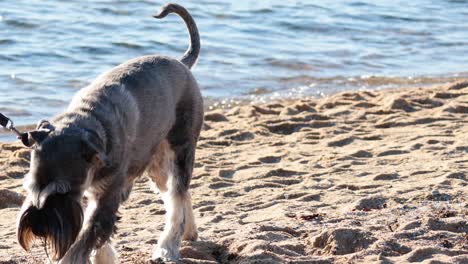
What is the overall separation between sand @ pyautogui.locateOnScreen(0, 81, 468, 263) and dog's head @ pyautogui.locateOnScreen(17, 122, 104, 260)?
3.35 ft

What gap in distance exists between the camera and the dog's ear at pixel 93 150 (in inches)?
185

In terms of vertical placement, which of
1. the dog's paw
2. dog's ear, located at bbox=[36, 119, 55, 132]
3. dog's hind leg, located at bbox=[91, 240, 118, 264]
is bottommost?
the dog's paw

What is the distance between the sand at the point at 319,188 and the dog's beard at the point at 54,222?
3.35 feet

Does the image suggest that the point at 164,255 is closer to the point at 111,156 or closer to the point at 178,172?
the point at 178,172

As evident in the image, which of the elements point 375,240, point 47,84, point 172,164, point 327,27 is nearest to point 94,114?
point 172,164

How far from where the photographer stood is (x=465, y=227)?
20.8 ft

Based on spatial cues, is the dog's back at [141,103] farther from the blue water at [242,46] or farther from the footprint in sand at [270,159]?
the blue water at [242,46]

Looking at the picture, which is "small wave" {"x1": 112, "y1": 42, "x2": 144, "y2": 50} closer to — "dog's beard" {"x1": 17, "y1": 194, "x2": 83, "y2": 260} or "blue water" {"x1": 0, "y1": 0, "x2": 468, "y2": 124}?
"blue water" {"x1": 0, "y1": 0, "x2": 468, "y2": 124}

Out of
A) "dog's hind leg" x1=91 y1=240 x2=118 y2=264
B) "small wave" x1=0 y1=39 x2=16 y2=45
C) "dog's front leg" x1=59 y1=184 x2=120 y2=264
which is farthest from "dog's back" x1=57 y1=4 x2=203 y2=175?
"small wave" x1=0 y1=39 x2=16 y2=45

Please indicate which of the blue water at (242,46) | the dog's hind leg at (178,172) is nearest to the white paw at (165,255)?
the dog's hind leg at (178,172)

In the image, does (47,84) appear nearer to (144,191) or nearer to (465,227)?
(144,191)

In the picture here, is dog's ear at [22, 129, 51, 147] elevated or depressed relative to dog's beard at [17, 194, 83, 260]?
elevated

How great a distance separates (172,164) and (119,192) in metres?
1.14

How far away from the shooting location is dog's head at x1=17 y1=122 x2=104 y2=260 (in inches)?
176
